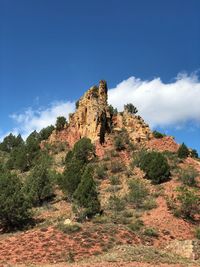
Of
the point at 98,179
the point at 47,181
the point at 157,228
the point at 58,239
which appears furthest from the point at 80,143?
the point at 58,239

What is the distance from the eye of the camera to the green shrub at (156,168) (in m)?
51.7

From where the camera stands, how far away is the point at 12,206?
38.2 meters

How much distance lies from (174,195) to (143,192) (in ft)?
11.9

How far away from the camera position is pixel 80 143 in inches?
2420

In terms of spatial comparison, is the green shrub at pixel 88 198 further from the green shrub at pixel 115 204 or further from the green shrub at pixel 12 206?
the green shrub at pixel 12 206

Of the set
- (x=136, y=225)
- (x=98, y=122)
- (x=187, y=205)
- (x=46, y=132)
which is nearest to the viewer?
(x=136, y=225)

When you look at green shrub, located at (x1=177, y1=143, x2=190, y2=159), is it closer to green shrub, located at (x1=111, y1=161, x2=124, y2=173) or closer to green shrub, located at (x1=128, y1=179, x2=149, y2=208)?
green shrub, located at (x1=111, y1=161, x2=124, y2=173)

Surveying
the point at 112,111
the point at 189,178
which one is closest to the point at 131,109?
the point at 112,111

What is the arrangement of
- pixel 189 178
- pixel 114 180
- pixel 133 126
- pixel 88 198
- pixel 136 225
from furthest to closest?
pixel 133 126, pixel 114 180, pixel 189 178, pixel 88 198, pixel 136 225

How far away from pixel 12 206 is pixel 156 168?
68.7 feet

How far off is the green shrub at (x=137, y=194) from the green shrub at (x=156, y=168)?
2.80 meters

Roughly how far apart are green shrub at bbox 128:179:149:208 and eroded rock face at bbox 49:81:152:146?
57.8 ft

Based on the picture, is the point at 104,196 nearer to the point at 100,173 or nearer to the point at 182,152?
the point at 100,173

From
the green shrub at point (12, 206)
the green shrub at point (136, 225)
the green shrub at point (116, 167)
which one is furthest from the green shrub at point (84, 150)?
the green shrub at point (136, 225)
